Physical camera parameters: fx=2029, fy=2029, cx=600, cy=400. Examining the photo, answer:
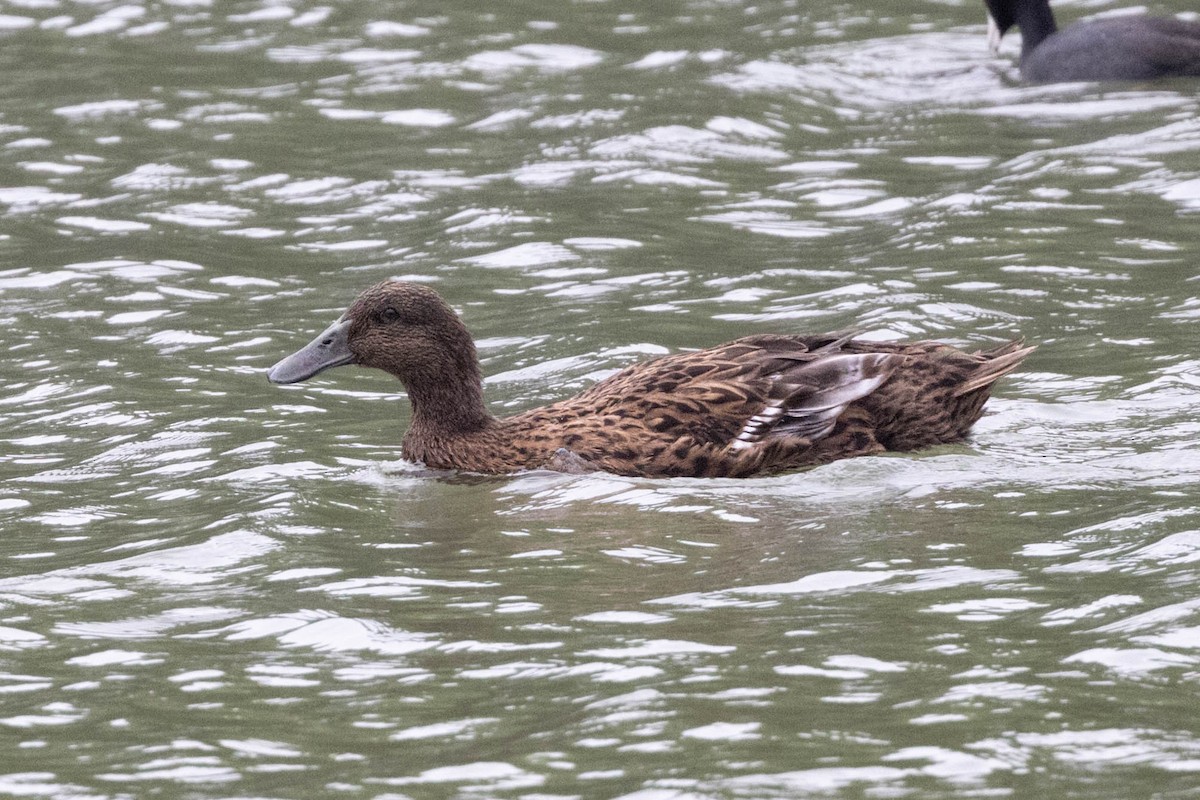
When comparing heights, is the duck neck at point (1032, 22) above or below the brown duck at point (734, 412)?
above

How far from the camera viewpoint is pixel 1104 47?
16.8m

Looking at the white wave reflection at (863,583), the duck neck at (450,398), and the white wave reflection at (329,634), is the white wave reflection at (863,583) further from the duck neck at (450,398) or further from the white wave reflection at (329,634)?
the duck neck at (450,398)

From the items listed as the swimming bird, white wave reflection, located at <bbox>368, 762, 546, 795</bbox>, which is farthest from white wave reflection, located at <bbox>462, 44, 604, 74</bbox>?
white wave reflection, located at <bbox>368, 762, 546, 795</bbox>

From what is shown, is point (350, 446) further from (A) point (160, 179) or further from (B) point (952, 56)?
(B) point (952, 56)

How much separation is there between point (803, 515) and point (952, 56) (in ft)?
35.0

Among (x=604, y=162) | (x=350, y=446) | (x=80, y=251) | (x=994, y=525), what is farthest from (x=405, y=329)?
(x=604, y=162)

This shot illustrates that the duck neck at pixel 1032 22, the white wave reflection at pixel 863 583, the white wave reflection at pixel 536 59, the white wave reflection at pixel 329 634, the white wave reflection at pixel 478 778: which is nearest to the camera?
the white wave reflection at pixel 478 778

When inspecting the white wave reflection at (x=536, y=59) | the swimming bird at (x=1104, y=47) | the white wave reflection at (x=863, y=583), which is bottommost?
the white wave reflection at (x=863, y=583)

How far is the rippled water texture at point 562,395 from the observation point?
6.24 m

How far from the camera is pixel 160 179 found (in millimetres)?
15281

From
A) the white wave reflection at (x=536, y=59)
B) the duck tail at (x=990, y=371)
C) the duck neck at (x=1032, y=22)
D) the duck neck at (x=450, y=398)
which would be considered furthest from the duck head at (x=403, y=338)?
the duck neck at (x=1032, y=22)

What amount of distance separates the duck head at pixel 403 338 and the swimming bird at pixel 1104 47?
8629 millimetres

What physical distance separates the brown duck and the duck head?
44 mm

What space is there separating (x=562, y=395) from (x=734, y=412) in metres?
1.85
